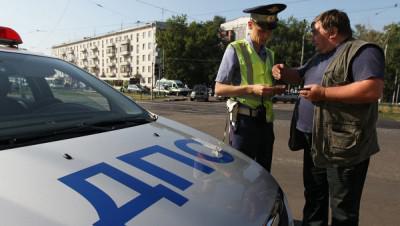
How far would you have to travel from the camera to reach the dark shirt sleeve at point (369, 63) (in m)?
2.38

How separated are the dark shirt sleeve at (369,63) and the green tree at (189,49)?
174 ft

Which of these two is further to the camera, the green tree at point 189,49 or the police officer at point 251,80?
the green tree at point 189,49

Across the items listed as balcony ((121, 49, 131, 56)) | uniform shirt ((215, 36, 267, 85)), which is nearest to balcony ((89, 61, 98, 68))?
balcony ((121, 49, 131, 56))

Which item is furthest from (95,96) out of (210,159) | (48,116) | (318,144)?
(318,144)

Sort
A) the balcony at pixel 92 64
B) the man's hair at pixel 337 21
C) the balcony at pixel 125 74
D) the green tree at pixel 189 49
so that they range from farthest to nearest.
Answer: the balcony at pixel 92 64 < the balcony at pixel 125 74 < the green tree at pixel 189 49 < the man's hair at pixel 337 21

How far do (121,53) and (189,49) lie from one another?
125 feet

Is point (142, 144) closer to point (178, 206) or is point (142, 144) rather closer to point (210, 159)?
point (210, 159)

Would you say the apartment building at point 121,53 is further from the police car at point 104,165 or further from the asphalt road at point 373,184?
the police car at point 104,165

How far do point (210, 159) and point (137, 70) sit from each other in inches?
3314

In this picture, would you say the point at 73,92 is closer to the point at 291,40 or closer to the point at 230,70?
the point at 230,70

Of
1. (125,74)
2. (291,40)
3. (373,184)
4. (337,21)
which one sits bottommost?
(125,74)

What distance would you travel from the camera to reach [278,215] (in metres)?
1.84

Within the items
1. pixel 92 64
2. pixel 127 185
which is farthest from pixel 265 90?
pixel 92 64

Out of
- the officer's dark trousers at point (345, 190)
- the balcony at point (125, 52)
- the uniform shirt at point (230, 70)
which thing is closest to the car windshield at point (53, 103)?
the uniform shirt at point (230, 70)
